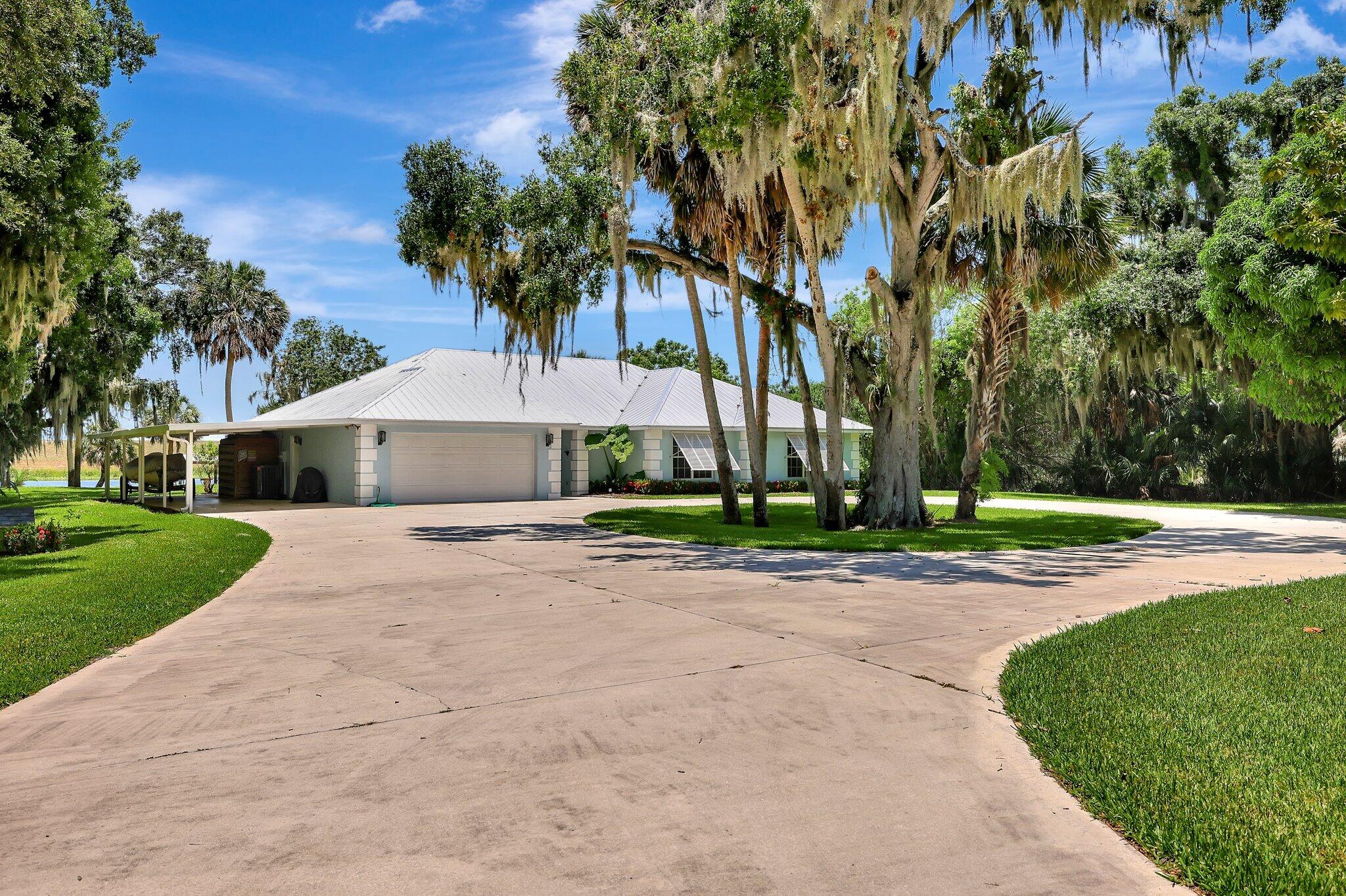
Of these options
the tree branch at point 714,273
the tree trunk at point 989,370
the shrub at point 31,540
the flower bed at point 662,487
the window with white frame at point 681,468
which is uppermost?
the tree branch at point 714,273

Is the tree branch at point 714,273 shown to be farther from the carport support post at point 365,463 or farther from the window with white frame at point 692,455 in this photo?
the window with white frame at point 692,455

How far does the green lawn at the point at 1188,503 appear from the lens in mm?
22094

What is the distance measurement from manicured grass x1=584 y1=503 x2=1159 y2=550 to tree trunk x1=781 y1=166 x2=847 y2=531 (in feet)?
1.99

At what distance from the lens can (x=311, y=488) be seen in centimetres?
2605

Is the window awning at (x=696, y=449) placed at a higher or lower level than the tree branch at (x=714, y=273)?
lower

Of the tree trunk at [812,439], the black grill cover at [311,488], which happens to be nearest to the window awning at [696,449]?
the black grill cover at [311,488]

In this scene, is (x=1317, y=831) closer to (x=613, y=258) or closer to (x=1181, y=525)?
(x=613, y=258)

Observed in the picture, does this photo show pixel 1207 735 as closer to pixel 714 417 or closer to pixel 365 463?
pixel 714 417

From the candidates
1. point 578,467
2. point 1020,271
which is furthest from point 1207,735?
point 578,467

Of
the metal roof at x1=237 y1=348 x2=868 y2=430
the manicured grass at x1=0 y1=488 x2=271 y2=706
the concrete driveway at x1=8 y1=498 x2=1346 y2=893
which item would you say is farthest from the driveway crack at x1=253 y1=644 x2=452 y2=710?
the metal roof at x1=237 y1=348 x2=868 y2=430

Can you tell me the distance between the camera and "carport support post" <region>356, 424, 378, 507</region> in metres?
24.0

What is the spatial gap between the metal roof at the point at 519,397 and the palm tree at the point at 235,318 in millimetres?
9531

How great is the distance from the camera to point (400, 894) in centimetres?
265

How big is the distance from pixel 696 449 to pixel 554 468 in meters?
5.25
